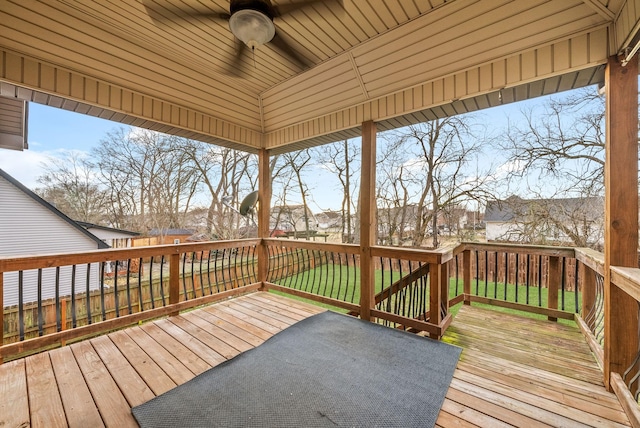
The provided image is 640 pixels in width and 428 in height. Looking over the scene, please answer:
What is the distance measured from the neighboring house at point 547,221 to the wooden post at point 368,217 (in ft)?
14.9

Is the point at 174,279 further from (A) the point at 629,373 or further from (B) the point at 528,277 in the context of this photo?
(B) the point at 528,277

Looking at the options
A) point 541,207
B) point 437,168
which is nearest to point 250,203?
point 437,168

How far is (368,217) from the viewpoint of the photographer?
3422 millimetres

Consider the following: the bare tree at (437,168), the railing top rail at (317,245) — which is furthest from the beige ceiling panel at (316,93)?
the bare tree at (437,168)

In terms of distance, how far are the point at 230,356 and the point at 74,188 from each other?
7.43 metres

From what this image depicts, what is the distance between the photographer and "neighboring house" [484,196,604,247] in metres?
5.27

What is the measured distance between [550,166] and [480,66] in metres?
4.83

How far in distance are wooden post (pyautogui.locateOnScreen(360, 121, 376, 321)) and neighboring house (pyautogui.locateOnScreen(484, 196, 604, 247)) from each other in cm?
455

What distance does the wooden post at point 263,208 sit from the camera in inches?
181

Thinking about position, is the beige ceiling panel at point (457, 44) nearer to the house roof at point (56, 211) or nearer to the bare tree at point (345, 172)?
the house roof at point (56, 211)

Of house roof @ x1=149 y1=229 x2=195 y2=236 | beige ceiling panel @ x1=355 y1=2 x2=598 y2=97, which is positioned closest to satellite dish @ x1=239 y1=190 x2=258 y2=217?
beige ceiling panel @ x1=355 y1=2 x2=598 y2=97

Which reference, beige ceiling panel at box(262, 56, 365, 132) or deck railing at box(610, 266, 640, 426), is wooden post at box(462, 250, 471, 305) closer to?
deck railing at box(610, 266, 640, 426)

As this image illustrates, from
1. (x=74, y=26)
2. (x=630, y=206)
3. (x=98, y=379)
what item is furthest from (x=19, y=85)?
(x=630, y=206)

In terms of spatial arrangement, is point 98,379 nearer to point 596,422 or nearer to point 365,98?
point 596,422
